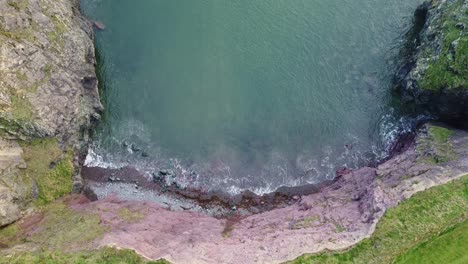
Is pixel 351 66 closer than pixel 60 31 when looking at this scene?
No

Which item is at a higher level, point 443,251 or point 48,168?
point 48,168

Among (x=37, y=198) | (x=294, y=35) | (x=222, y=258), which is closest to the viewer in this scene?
(x=222, y=258)

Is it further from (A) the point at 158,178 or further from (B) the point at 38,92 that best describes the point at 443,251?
(B) the point at 38,92

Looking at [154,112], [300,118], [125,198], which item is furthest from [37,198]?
[300,118]

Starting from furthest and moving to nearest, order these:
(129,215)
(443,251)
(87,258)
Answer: (129,215) → (87,258) → (443,251)

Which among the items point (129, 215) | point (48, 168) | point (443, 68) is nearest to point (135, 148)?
point (129, 215)

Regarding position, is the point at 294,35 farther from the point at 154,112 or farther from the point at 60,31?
the point at 60,31
